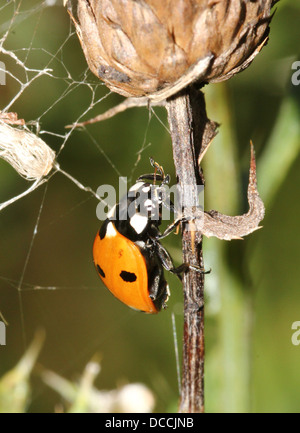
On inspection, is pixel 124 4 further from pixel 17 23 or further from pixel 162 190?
pixel 17 23

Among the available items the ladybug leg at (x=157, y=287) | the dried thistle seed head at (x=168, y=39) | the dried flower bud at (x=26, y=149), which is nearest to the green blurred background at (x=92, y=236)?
the ladybug leg at (x=157, y=287)

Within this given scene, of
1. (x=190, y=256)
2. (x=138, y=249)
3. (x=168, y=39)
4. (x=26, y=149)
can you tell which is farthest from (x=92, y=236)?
(x=168, y=39)

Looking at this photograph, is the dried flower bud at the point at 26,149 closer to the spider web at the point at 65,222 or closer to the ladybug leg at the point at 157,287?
the ladybug leg at the point at 157,287

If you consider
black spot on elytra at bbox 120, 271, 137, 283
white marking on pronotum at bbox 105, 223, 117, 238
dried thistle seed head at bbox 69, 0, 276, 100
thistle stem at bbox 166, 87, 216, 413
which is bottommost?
thistle stem at bbox 166, 87, 216, 413

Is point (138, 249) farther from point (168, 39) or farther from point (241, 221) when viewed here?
point (168, 39)

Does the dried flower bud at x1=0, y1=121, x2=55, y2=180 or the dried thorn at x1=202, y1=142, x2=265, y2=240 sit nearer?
the dried thorn at x1=202, y1=142, x2=265, y2=240

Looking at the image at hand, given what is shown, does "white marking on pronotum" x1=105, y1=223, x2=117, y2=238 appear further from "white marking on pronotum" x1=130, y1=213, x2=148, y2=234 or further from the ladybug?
"white marking on pronotum" x1=130, y1=213, x2=148, y2=234

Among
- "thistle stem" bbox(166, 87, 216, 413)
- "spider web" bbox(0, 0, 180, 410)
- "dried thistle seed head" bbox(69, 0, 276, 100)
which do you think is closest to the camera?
"dried thistle seed head" bbox(69, 0, 276, 100)

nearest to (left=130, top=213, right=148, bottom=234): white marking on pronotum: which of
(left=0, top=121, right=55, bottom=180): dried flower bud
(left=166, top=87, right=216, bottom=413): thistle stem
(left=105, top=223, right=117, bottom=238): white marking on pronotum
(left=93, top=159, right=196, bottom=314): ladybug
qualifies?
(left=93, top=159, right=196, bottom=314): ladybug
